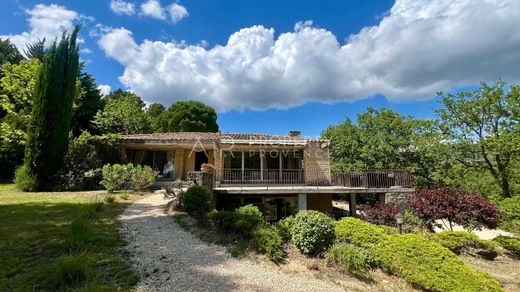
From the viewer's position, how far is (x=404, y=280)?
250 inches

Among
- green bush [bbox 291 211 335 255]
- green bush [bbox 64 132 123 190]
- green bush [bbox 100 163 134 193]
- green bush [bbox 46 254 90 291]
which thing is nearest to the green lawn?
green bush [bbox 46 254 90 291]

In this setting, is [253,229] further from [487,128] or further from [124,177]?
[487,128]

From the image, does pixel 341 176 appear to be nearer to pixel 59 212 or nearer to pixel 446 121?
pixel 446 121

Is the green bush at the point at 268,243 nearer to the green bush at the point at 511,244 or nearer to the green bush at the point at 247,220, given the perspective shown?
the green bush at the point at 247,220

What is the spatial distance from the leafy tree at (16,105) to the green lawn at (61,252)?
12.1m

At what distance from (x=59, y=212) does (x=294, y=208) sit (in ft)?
40.4

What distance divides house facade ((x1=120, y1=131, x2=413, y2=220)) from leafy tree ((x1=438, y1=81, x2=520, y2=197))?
7.87m

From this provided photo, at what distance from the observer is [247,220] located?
24.7 feet

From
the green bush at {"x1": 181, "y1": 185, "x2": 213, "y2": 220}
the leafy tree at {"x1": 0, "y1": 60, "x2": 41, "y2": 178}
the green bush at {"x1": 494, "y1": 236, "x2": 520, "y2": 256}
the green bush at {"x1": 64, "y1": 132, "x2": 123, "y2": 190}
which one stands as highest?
A: the leafy tree at {"x1": 0, "y1": 60, "x2": 41, "y2": 178}

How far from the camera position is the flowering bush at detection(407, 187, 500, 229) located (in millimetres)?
12086

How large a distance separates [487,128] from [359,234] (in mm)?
18648

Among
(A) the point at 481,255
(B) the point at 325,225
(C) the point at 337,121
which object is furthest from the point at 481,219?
(C) the point at 337,121

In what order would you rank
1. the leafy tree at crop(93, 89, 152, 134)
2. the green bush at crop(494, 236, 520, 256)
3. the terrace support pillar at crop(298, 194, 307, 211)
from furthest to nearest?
1. the leafy tree at crop(93, 89, 152, 134)
2. the terrace support pillar at crop(298, 194, 307, 211)
3. the green bush at crop(494, 236, 520, 256)

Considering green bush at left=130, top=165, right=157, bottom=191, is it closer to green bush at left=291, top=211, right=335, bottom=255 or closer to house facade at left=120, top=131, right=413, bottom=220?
house facade at left=120, top=131, right=413, bottom=220
